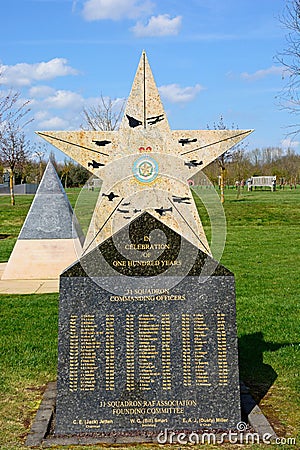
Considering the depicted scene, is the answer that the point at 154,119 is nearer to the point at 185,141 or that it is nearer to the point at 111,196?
the point at 185,141

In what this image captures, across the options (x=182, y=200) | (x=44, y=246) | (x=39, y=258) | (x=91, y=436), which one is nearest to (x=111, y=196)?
(x=182, y=200)

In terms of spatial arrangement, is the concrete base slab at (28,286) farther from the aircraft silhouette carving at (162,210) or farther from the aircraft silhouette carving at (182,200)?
the aircraft silhouette carving at (182,200)

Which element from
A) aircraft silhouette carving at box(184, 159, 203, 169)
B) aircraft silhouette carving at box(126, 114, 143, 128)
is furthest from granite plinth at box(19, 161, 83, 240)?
aircraft silhouette carving at box(184, 159, 203, 169)

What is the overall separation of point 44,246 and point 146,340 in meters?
7.28

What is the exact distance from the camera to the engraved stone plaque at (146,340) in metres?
4.57

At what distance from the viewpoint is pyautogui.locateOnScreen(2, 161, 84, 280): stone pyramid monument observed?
11.6m

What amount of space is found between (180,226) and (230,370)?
93.4 inches

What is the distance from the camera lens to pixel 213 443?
4.43 meters

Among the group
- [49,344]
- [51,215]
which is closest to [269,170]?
[51,215]

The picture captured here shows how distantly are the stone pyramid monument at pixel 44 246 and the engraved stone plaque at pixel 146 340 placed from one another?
6976mm

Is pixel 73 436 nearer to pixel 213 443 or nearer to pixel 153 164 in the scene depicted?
pixel 213 443

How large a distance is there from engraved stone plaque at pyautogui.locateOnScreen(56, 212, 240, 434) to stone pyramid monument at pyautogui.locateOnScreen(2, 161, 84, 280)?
6.98 metres

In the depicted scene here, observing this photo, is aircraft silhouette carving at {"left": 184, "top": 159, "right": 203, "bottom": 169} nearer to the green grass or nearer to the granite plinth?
the granite plinth

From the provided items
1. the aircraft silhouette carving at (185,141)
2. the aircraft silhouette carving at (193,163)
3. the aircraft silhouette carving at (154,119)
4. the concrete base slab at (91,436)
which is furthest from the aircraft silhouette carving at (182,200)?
the concrete base slab at (91,436)
